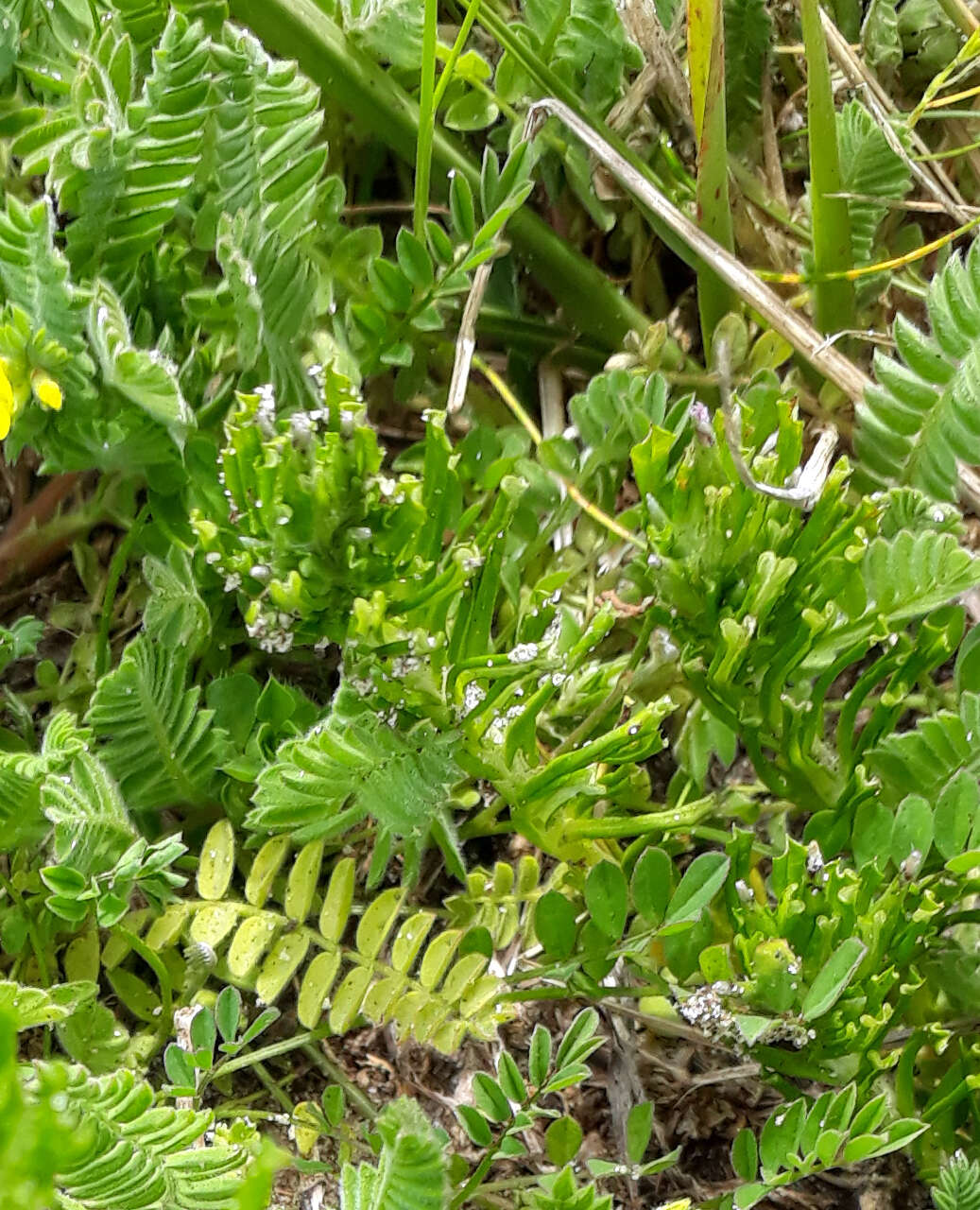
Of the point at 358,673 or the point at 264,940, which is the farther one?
the point at 264,940

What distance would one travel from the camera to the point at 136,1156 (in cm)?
61

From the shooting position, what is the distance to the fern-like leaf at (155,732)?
0.82m

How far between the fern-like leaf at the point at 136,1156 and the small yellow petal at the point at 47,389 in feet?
1.20

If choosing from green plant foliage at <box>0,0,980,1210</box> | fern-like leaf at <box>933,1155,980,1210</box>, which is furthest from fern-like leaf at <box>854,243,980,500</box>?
fern-like leaf at <box>933,1155,980,1210</box>

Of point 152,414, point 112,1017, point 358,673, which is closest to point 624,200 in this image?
point 152,414

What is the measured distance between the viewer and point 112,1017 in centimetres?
83

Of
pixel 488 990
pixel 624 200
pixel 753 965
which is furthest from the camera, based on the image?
pixel 624 200

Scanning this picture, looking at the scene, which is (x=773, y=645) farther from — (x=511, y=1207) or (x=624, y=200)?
(x=624, y=200)

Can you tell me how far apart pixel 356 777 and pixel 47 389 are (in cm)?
30

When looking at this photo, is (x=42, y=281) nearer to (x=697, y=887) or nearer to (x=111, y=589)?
(x=111, y=589)

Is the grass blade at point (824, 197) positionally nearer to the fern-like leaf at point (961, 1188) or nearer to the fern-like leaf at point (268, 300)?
the fern-like leaf at point (268, 300)

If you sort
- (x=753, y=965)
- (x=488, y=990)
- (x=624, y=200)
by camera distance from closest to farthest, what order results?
(x=753, y=965)
(x=488, y=990)
(x=624, y=200)

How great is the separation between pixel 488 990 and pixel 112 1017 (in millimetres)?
253

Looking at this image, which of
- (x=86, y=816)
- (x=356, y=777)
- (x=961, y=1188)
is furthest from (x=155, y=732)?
(x=961, y=1188)
